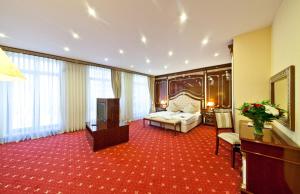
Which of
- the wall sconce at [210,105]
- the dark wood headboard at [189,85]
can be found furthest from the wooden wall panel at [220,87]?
the dark wood headboard at [189,85]

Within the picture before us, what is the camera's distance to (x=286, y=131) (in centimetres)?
184

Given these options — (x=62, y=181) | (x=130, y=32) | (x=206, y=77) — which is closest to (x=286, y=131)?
(x=130, y=32)

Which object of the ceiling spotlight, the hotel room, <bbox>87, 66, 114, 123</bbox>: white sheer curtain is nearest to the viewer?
the hotel room

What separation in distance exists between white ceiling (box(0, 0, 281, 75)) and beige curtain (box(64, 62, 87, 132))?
4.31 feet

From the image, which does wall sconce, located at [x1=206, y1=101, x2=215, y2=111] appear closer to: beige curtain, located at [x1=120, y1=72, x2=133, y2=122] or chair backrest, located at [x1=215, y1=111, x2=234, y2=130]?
chair backrest, located at [x1=215, y1=111, x2=234, y2=130]

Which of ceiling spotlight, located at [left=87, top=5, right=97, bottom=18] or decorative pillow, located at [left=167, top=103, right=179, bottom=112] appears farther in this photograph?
decorative pillow, located at [left=167, top=103, right=179, bottom=112]

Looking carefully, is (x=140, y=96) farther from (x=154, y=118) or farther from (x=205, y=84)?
(x=205, y=84)

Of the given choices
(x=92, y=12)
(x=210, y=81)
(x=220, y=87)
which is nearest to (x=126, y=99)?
(x=210, y=81)

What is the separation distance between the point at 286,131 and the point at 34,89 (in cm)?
618

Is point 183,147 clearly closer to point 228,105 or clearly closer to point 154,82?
point 228,105

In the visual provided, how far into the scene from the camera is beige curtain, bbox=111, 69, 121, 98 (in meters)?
6.37

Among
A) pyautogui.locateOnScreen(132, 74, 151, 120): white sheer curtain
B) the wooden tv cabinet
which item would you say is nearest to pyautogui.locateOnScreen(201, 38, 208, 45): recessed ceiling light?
the wooden tv cabinet

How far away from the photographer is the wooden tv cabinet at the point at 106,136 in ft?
11.0

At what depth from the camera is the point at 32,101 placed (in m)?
4.29
